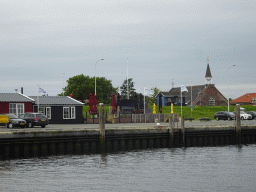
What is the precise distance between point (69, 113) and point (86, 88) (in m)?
64.3

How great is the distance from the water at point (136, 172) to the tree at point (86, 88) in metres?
89.7

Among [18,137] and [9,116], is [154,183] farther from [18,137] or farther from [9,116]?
[9,116]

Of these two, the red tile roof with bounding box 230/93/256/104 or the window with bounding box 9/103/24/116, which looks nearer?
the window with bounding box 9/103/24/116

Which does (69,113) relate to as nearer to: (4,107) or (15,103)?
(15,103)

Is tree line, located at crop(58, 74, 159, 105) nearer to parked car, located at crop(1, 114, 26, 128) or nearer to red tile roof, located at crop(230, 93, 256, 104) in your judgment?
red tile roof, located at crop(230, 93, 256, 104)

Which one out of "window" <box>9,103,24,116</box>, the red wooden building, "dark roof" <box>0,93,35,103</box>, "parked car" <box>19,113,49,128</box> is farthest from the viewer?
"window" <box>9,103,24,116</box>

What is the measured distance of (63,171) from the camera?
24.9m

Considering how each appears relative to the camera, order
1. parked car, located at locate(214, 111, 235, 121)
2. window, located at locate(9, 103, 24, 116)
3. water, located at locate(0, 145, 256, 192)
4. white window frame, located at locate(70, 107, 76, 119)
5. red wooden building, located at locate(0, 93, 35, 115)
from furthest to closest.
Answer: parked car, located at locate(214, 111, 235, 121) → white window frame, located at locate(70, 107, 76, 119) → window, located at locate(9, 103, 24, 116) → red wooden building, located at locate(0, 93, 35, 115) → water, located at locate(0, 145, 256, 192)

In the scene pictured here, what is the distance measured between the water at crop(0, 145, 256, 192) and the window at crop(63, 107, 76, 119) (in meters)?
26.7

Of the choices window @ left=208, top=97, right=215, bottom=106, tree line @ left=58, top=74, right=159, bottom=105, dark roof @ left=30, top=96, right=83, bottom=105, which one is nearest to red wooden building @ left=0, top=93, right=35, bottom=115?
dark roof @ left=30, top=96, right=83, bottom=105

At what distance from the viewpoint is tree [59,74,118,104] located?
122 meters

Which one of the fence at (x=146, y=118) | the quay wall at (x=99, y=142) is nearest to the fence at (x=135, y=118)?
the fence at (x=146, y=118)

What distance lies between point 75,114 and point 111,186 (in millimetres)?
38485

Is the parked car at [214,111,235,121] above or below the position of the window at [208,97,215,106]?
below
